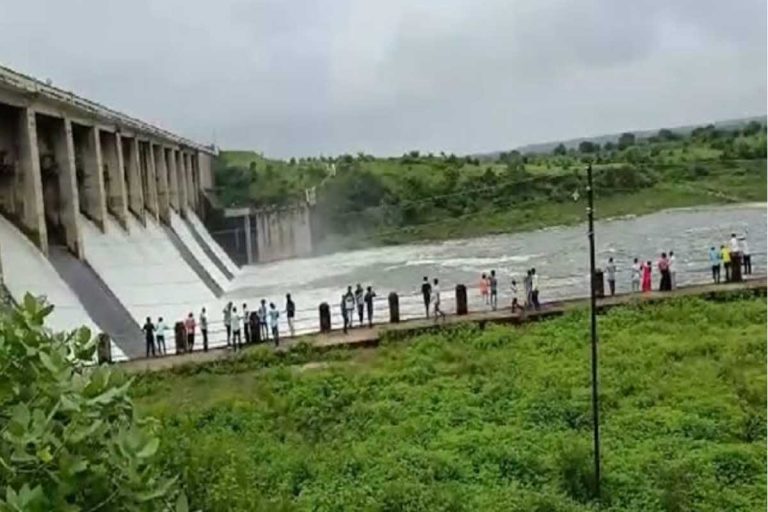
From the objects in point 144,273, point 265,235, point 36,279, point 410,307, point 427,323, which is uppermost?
point 36,279

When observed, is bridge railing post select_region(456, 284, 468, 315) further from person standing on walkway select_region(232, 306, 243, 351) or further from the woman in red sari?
person standing on walkway select_region(232, 306, 243, 351)

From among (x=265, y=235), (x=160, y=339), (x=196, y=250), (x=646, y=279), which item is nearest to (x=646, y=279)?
(x=646, y=279)

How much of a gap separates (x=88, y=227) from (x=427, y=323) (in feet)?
30.6

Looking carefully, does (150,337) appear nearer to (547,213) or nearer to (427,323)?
(427,323)

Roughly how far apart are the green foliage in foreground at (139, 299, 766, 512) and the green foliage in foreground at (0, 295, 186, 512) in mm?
5259

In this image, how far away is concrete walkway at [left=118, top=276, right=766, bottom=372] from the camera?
52.9ft

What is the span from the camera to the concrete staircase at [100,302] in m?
18.0

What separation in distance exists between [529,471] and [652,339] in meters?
5.70

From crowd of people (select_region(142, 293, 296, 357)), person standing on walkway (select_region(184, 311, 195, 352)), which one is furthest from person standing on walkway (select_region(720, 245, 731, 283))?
person standing on walkway (select_region(184, 311, 195, 352))

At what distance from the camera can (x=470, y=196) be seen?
51062 millimetres

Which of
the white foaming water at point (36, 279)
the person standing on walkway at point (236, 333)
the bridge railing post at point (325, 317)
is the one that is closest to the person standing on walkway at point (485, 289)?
the bridge railing post at point (325, 317)

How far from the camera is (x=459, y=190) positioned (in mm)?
52781

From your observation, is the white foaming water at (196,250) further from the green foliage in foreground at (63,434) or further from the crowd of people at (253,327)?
the green foliage in foreground at (63,434)

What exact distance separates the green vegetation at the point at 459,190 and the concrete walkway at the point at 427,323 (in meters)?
21.9
